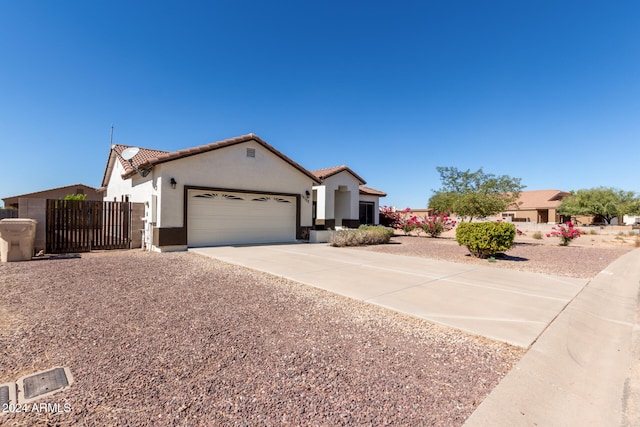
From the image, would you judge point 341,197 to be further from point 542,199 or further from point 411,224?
point 542,199

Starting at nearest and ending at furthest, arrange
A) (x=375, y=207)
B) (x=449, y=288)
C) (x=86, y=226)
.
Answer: (x=449, y=288)
(x=86, y=226)
(x=375, y=207)

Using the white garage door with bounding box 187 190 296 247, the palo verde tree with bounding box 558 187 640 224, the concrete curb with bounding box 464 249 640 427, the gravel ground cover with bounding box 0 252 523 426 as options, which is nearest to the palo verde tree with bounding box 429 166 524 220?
the white garage door with bounding box 187 190 296 247

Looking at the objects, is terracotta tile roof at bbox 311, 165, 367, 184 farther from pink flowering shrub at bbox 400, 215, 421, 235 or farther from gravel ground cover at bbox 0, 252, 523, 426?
gravel ground cover at bbox 0, 252, 523, 426

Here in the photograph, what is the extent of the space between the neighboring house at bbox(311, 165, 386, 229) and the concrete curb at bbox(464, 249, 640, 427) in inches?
655

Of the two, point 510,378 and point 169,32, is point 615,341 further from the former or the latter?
point 169,32

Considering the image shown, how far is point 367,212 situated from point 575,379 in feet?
76.3

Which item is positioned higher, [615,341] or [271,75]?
[271,75]

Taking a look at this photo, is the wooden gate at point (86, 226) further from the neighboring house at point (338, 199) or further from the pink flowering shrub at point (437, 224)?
the pink flowering shrub at point (437, 224)

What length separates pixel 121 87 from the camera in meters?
14.9

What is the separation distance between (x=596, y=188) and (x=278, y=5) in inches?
1829

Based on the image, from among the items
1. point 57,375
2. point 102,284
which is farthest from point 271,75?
point 57,375

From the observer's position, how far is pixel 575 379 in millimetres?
2875

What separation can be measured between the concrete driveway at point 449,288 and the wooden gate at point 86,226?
5539 millimetres

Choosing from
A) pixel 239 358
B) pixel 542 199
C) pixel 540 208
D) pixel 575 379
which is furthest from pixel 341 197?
pixel 542 199
